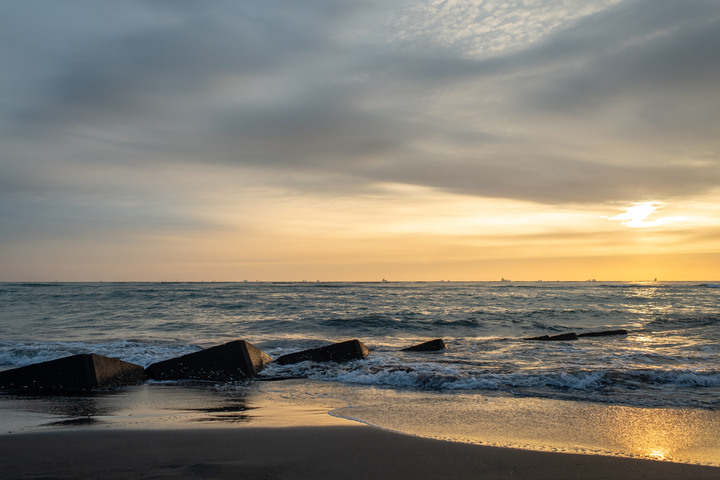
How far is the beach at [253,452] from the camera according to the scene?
375cm

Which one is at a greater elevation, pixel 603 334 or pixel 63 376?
pixel 63 376

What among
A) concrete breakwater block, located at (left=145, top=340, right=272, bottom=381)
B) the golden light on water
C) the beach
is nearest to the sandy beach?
the beach

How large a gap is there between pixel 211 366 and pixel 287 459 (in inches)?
233

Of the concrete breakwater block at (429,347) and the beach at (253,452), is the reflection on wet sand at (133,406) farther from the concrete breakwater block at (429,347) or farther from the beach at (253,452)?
the concrete breakwater block at (429,347)

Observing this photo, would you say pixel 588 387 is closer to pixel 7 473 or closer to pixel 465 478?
pixel 465 478

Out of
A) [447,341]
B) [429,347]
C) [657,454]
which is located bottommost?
[447,341]

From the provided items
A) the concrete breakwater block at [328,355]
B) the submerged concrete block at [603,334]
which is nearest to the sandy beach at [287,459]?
the concrete breakwater block at [328,355]

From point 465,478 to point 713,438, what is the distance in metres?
3.25

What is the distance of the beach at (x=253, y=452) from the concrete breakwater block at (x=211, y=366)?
3.07 m

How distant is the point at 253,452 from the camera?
427 centimetres

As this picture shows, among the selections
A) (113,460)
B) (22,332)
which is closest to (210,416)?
(113,460)

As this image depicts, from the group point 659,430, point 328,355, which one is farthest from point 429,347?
point 659,430

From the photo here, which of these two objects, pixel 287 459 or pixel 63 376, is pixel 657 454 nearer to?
pixel 287 459

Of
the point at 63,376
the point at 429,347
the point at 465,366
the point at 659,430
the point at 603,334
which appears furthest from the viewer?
the point at 603,334
